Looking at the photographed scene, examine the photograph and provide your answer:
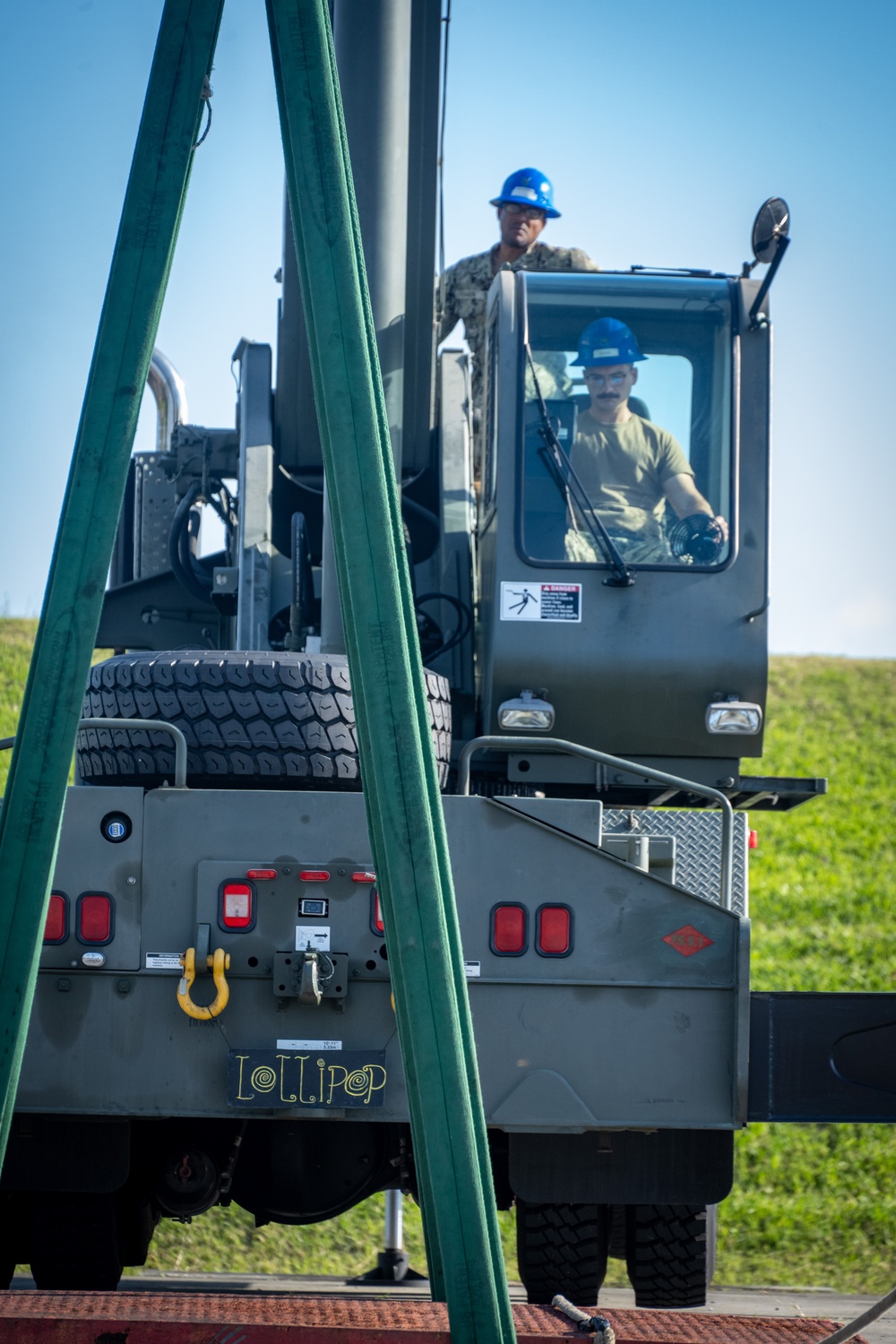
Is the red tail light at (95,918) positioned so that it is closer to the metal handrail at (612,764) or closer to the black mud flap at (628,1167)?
the metal handrail at (612,764)

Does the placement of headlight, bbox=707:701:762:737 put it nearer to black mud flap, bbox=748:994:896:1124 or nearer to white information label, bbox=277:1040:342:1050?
black mud flap, bbox=748:994:896:1124

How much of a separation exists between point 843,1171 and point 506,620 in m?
5.83

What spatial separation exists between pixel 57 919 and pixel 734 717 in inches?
94.4

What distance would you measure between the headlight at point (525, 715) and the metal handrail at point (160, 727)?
4.75ft

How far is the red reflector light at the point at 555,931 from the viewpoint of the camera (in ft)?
12.1

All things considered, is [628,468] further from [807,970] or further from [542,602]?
[807,970]

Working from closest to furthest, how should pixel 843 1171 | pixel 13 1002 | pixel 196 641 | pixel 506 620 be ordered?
pixel 13 1002
pixel 506 620
pixel 196 641
pixel 843 1171

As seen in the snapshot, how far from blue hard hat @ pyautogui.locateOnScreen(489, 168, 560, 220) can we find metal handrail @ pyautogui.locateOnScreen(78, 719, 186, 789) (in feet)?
12.4

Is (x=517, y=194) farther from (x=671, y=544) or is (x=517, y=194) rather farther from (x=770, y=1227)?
(x=770, y=1227)

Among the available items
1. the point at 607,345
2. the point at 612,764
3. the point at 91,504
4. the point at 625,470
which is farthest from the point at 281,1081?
the point at 607,345

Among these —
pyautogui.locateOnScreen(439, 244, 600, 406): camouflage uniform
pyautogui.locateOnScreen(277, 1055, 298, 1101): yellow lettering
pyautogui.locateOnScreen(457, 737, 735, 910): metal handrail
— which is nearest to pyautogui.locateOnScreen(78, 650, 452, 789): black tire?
pyautogui.locateOnScreen(457, 737, 735, 910): metal handrail

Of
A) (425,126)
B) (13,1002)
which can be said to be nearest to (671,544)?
(425,126)

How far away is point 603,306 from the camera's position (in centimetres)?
536

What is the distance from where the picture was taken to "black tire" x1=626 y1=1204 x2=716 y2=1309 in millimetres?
4227
